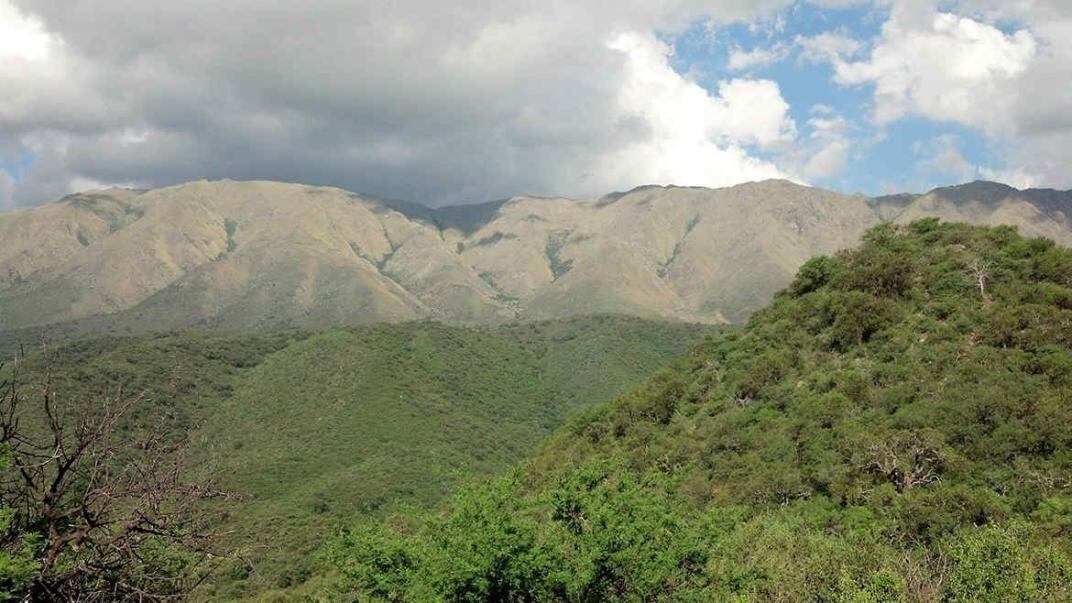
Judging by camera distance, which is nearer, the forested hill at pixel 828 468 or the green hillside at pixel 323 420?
the forested hill at pixel 828 468

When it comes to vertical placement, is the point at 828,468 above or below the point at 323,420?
above

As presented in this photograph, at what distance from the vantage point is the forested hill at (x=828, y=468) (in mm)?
21422

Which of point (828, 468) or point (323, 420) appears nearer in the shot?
point (828, 468)

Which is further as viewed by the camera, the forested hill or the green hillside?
the green hillside

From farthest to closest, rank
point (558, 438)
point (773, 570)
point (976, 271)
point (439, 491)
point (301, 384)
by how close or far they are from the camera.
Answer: point (301, 384) → point (439, 491) → point (558, 438) → point (976, 271) → point (773, 570)

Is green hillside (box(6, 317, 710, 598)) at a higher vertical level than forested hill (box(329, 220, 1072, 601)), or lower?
lower

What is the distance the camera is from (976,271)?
54.1 meters

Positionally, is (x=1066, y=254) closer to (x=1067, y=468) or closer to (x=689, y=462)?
(x=1067, y=468)

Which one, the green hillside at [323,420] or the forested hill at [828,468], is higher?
the forested hill at [828,468]

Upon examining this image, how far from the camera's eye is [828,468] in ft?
140

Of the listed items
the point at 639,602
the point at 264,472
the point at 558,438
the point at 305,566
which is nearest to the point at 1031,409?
the point at 639,602

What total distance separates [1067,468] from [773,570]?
70.7 feet

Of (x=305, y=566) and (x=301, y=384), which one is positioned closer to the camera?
(x=305, y=566)

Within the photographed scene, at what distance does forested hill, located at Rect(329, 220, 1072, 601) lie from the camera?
2142 centimetres
